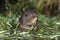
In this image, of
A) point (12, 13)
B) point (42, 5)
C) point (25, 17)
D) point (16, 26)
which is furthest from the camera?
point (42, 5)

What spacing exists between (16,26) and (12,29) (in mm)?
117

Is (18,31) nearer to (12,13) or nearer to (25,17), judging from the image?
(25,17)

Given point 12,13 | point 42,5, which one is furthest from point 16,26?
point 42,5

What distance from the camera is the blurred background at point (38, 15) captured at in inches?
122

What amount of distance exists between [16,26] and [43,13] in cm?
214

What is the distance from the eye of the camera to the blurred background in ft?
10.2

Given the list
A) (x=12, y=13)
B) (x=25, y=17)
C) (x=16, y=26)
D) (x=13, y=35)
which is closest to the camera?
(x=13, y=35)

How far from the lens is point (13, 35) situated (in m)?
3.07

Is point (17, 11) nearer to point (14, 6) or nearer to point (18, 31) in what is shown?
point (14, 6)

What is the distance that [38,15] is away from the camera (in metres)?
4.86

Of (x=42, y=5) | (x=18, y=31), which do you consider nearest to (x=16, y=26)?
(x=18, y=31)

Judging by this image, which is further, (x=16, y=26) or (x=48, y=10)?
(x=48, y=10)

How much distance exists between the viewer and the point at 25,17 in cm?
354

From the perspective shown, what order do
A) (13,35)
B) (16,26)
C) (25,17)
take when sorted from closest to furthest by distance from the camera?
(13,35) < (16,26) < (25,17)
